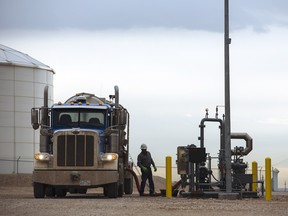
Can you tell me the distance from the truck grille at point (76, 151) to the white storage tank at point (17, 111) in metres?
31.2

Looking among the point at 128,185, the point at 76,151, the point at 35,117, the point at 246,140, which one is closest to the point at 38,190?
the point at 76,151

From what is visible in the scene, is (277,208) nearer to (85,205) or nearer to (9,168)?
(85,205)

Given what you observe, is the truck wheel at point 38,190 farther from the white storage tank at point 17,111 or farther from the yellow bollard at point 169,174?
the white storage tank at point 17,111

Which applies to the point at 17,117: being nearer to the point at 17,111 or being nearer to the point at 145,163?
the point at 17,111

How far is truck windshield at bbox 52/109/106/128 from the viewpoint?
32.4 m

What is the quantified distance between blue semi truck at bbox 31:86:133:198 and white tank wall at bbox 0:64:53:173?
2926 centimetres

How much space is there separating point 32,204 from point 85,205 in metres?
1.60

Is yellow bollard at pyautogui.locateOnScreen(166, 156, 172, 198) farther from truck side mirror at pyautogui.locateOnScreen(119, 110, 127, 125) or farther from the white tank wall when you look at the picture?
the white tank wall

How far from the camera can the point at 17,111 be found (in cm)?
6306

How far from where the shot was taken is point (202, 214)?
71.4 feet

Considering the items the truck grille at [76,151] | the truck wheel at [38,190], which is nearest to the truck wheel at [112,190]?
the truck grille at [76,151]

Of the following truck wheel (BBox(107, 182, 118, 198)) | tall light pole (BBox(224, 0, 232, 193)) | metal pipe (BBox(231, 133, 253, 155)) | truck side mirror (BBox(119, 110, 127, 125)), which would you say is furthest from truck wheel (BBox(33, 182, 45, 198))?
metal pipe (BBox(231, 133, 253, 155))

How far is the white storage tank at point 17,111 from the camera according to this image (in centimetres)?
6225

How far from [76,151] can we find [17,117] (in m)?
32.0
